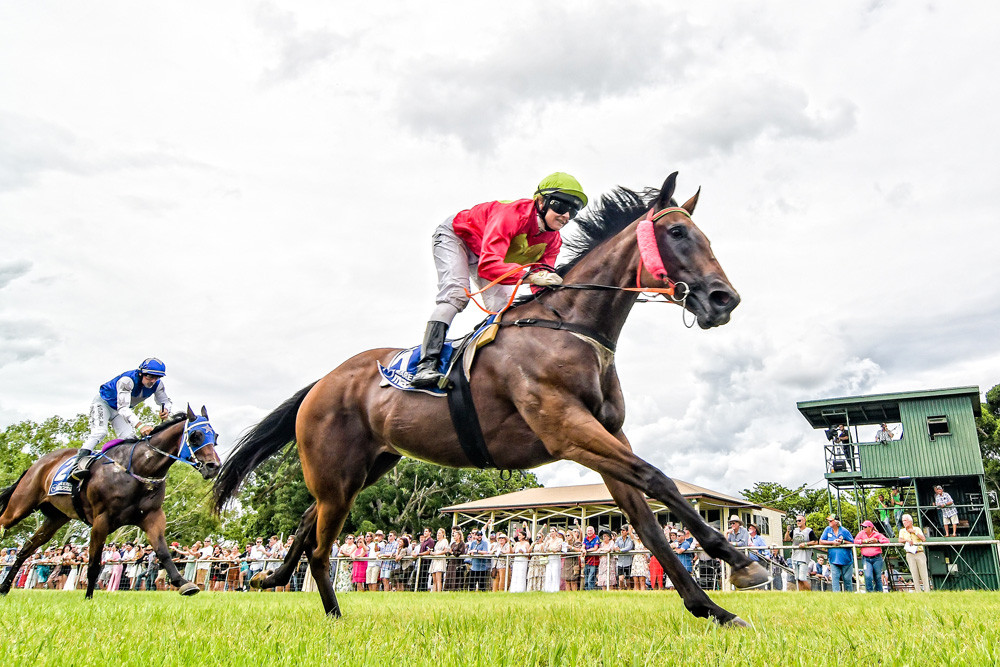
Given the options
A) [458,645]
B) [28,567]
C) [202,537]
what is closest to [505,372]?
[458,645]

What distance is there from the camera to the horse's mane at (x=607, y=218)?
5.72 m

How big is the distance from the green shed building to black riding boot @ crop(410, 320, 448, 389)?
28261 millimetres

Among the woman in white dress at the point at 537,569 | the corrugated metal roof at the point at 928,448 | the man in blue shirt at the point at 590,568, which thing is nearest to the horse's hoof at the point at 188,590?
the woman in white dress at the point at 537,569

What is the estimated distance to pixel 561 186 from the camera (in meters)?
5.52

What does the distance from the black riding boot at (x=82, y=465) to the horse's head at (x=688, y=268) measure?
8.84 metres

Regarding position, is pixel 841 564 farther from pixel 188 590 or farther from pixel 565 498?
pixel 565 498

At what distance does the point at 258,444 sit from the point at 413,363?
246cm

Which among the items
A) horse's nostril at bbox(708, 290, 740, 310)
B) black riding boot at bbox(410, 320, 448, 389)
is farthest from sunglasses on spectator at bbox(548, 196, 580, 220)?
horse's nostril at bbox(708, 290, 740, 310)

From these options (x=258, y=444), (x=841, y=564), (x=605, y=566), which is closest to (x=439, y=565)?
(x=605, y=566)

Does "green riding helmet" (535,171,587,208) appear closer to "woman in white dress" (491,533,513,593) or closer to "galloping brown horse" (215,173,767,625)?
"galloping brown horse" (215,173,767,625)

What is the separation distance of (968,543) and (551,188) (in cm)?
2866

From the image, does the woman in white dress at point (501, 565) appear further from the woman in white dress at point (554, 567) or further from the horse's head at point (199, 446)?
the horse's head at point (199, 446)

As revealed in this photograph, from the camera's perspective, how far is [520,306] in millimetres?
5477

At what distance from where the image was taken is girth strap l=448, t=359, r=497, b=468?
5.20 m
